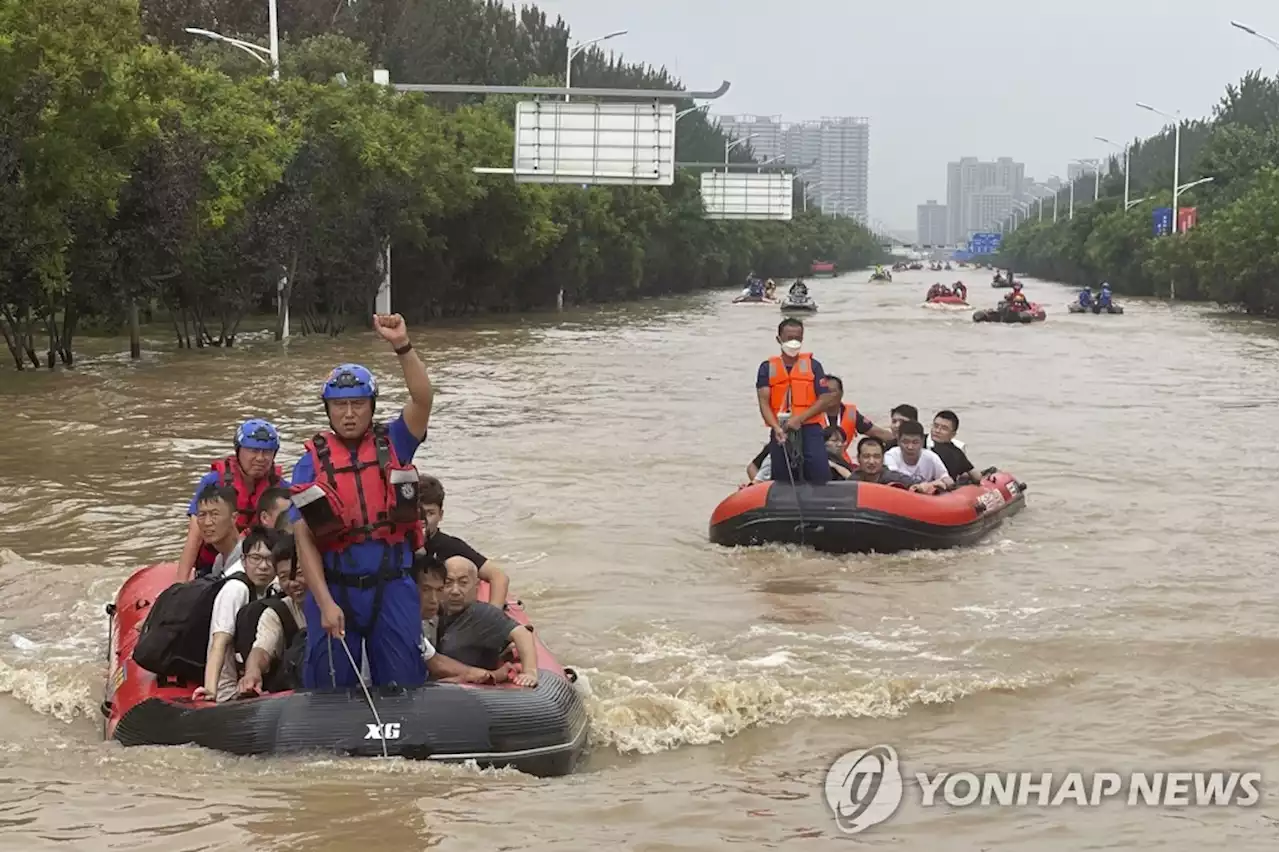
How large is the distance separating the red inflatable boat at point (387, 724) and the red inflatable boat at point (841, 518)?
17.7 feet

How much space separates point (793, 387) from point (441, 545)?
486cm

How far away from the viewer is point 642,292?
73.8 m

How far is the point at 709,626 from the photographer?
1082 centimetres

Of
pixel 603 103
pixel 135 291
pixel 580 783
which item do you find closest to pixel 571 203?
pixel 603 103

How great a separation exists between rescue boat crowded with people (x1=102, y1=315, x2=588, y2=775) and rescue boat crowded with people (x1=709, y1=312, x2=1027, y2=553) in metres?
4.81

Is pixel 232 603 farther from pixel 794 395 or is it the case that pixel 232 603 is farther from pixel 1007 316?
pixel 1007 316

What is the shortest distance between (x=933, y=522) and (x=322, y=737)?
690cm

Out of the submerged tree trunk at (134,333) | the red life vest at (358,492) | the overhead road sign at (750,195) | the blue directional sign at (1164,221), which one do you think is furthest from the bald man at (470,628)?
the blue directional sign at (1164,221)

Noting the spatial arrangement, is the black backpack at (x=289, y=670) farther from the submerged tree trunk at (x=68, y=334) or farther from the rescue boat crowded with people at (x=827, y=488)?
the submerged tree trunk at (x=68, y=334)

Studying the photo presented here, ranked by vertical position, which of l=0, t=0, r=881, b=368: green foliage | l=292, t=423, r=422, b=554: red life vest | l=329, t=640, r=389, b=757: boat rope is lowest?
l=329, t=640, r=389, b=757: boat rope

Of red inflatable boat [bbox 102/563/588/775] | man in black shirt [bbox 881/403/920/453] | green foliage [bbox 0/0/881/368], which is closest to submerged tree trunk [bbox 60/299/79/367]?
green foliage [bbox 0/0/881/368]

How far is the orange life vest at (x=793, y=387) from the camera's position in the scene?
12.5 metres

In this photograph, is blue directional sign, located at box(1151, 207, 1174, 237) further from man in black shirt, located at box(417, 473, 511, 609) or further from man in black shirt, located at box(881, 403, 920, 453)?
man in black shirt, located at box(417, 473, 511, 609)

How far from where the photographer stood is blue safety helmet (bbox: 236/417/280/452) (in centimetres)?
830
